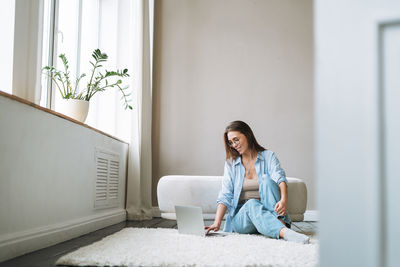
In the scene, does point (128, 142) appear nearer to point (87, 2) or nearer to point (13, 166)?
point (87, 2)

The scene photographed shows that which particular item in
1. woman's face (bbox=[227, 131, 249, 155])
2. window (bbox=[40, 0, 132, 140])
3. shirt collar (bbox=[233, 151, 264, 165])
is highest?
window (bbox=[40, 0, 132, 140])

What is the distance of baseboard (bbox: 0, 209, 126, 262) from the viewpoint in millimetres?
1550

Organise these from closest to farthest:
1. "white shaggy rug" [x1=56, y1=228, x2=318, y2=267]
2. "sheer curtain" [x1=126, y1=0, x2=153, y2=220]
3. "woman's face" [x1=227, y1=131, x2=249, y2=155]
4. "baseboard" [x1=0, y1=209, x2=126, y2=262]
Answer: "white shaggy rug" [x1=56, y1=228, x2=318, y2=267] < "baseboard" [x1=0, y1=209, x2=126, y2=262] < "woman's face" [x1=227, y1=131, x2=249, y2=155] < "sheer curtain" [x1=126, y1=0, x2=153, y2=220]

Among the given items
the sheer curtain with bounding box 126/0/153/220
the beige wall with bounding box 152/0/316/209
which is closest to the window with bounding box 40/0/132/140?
the sheer curtain with bounding box 126/0/153/220

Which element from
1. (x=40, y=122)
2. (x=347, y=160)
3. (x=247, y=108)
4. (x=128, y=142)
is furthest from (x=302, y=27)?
(x=347, y=160)

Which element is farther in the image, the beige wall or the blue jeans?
the beige wall

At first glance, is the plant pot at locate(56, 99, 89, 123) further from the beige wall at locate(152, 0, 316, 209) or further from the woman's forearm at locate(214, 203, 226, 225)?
the beige wall at locate(152, 0, 316, 209)

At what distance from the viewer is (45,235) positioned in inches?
73.3

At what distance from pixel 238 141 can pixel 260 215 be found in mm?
487

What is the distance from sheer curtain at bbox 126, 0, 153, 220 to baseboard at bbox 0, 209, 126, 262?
0.65 m

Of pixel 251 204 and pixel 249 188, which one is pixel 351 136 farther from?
pixel 249 188

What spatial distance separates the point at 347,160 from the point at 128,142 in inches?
125

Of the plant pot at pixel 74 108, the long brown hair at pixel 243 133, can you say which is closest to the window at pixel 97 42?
the plant pot at pixel 74 108

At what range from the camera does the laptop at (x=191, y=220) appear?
2.13 m
